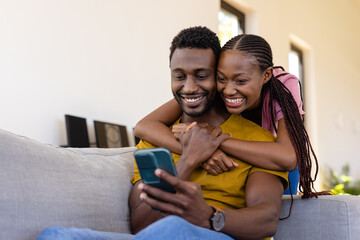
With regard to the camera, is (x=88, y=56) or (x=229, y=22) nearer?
(x=88, y=56)

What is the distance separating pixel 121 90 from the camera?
3.00 metres

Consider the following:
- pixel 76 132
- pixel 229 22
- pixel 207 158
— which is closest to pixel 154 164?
pixel 207 158

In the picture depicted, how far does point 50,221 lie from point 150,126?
0.49 m

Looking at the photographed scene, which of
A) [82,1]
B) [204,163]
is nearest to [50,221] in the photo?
[204,163]

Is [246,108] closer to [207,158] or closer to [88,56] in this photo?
[207,158]

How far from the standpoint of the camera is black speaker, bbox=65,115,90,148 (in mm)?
2484

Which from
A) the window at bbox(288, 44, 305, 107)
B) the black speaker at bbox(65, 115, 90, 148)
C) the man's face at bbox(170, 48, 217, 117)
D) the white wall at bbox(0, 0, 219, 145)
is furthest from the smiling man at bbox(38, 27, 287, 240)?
→ the window at bbox(288, 44, 305, 107)

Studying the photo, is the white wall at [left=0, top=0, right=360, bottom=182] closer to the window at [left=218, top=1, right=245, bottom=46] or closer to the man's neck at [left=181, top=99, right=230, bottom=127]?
the window at [left=218, top=1, right=245, bottom=46]

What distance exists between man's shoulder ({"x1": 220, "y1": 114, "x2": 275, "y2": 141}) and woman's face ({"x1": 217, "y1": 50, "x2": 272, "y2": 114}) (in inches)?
2.7

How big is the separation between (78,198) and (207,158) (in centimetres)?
39

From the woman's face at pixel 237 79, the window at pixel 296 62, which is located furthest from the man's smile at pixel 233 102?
the window at pixel 296 62

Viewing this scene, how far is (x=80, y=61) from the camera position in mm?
2723

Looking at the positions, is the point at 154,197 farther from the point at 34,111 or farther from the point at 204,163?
the point at 34,111

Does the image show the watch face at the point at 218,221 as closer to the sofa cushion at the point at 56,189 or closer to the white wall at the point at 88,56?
the sofa cushion at the point at 56,189
